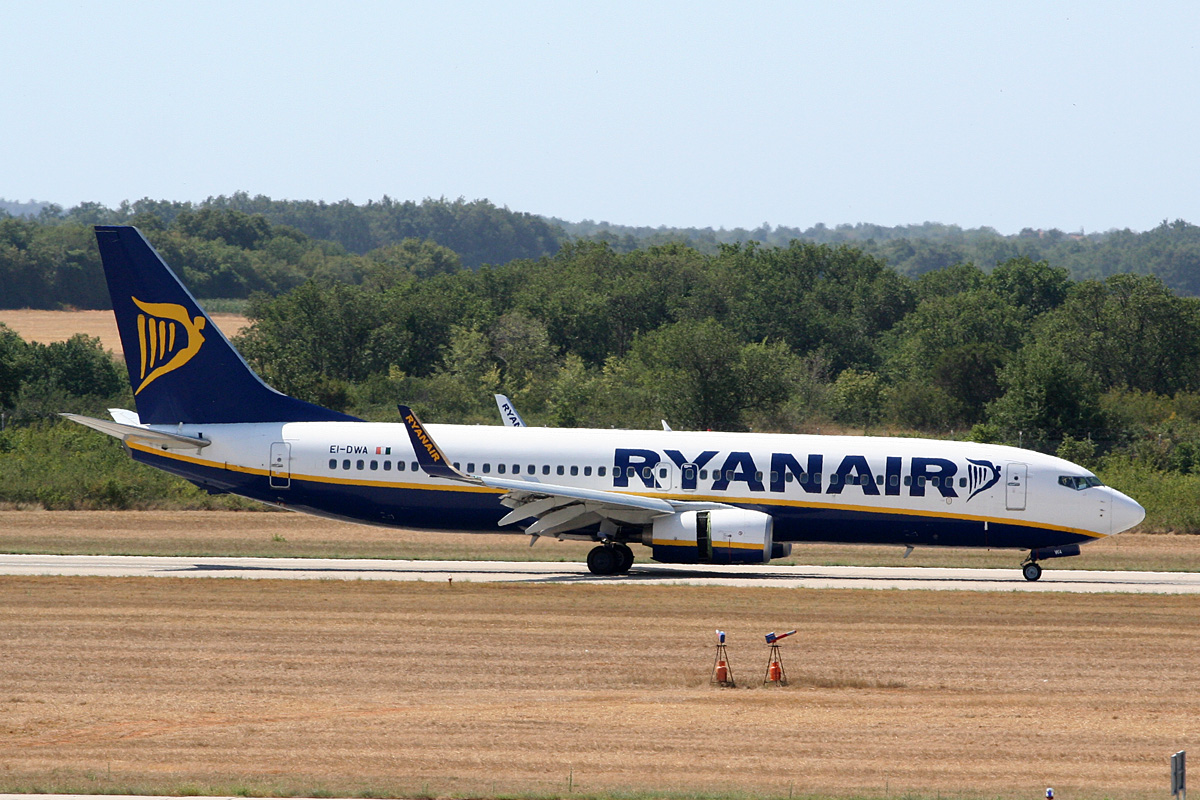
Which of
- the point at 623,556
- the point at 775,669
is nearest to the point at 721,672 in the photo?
the point at 775,669

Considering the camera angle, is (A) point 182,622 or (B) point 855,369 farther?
(B) point 855,369

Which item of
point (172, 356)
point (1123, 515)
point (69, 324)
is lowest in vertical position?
point (1123, 515)

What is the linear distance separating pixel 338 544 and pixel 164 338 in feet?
27.8

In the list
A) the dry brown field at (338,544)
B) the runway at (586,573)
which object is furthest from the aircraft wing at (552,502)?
the dry brown field at (338,544)

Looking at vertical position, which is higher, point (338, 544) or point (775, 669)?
point (775, 669)

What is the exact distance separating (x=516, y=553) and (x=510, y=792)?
25898mm

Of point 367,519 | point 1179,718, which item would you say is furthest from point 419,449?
point 1179,718

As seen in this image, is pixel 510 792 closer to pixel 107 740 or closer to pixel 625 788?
pixel 625 788

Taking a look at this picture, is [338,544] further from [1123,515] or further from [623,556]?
[1123,515]

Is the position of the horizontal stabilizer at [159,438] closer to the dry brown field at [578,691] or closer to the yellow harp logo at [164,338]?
the yellow harp logo at [164,338]

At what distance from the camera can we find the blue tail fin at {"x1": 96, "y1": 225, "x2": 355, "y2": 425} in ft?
119

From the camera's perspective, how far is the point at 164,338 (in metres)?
36.7

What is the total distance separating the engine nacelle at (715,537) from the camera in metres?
33.0

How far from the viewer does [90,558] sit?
3625cm
